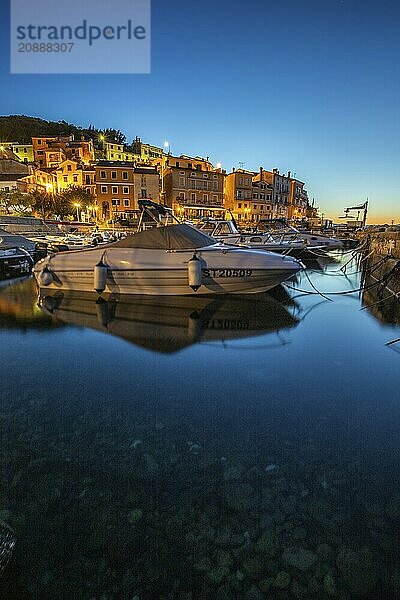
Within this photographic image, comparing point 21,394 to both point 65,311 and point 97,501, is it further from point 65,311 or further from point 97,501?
point 65,311

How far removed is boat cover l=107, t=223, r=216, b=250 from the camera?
912 cm

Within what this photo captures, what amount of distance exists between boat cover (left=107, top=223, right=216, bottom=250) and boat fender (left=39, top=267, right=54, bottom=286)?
8.77 feet

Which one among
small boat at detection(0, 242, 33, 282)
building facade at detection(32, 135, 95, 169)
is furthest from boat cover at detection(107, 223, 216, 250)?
building facade at detection(32, 135, 95, 169)

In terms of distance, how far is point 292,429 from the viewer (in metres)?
3.64

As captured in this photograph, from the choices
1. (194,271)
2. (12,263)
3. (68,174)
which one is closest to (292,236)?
(194,271)

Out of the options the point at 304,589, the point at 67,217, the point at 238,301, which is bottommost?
the point at 304,589

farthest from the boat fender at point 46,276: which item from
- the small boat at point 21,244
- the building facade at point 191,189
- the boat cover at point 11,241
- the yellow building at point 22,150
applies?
the yellow building at point 22,150

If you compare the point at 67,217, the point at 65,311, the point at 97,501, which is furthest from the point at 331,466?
the point at 67,217

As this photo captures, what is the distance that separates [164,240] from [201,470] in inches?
282

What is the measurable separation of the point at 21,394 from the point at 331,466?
4.26 meters

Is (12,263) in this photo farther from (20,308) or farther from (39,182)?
(39,182)

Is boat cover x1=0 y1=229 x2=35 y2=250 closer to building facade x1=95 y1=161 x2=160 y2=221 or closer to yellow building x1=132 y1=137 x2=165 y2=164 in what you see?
building facade x1=95 y1=161 x2=160 y2=221

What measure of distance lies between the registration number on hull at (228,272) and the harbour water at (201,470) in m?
3.20

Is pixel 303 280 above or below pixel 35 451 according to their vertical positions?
above
